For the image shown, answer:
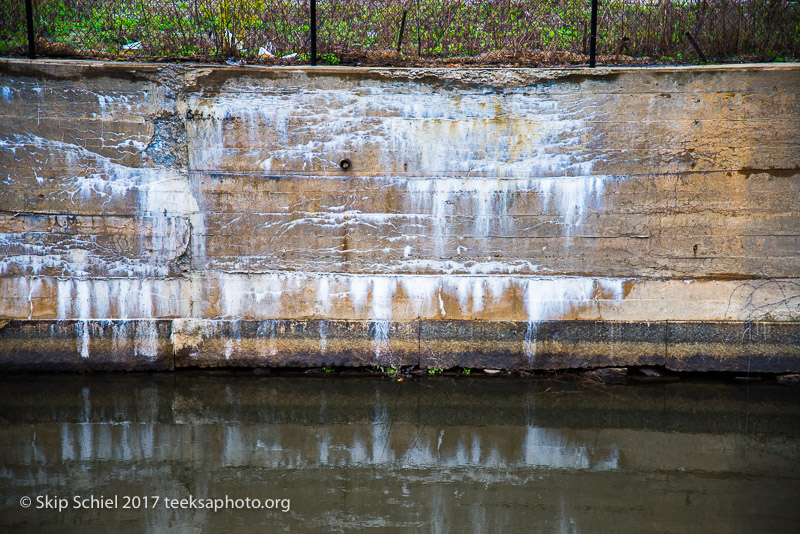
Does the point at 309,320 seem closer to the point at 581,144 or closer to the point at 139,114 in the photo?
the point at 139,114

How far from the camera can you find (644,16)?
6.67 m

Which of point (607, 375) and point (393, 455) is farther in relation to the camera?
point (607, 375)

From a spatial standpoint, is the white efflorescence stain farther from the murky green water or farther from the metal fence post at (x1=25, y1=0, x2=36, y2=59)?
the murky green water

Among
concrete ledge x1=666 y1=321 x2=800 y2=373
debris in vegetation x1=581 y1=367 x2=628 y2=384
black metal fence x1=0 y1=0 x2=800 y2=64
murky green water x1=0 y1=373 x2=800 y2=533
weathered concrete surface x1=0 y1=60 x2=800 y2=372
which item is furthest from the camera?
black metal fence x1=0 y1=0 x2=800 y2=64

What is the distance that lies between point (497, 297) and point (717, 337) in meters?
2.22

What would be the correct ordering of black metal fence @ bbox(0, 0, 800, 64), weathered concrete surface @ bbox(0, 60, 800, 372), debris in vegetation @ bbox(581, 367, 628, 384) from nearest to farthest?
1. weathered concrete surface @ bbox(0, 60, 800, 372)
2. debris in vegetation @ bbox(581, 367, 628, 384)
3. black metal fence @ bbox(0, 0, 800, 64)

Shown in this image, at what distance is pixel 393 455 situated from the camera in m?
4.92

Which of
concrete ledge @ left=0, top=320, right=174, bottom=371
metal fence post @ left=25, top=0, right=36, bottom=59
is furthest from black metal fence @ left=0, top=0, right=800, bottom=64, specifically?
concrete ledge @ left=0, top=320, right=174, bottom=371

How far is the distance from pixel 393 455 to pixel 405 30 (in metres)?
4.64

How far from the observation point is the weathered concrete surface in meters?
5.63

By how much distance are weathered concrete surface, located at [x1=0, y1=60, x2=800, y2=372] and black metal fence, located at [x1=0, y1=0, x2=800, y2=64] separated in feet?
2.58
